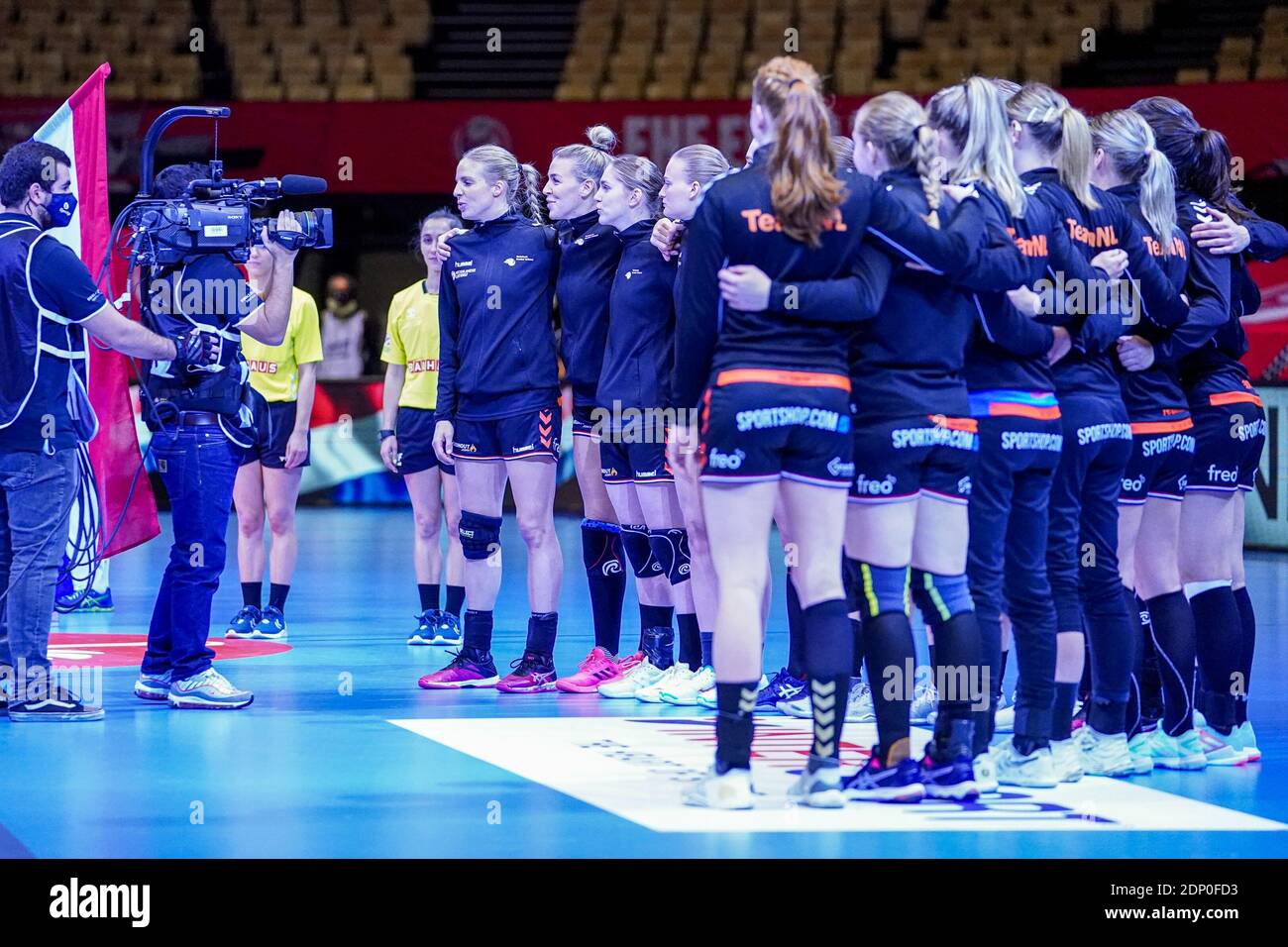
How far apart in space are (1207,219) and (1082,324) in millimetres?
704

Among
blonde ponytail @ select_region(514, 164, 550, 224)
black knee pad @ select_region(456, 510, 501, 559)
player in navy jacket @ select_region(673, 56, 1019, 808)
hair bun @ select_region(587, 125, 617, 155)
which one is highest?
hair bun @ select_region(587, 125, 617, 155)

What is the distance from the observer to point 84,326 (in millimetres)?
5551

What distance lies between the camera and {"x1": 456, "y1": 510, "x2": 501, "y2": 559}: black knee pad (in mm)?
6453

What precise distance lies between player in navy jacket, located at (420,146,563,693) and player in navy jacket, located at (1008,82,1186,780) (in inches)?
84.4

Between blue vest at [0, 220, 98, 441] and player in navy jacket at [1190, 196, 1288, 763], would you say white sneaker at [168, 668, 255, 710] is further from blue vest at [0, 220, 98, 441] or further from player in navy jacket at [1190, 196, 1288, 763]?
player in navy jacket at [1190, 196, 1288, 763]

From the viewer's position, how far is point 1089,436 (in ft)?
15.4

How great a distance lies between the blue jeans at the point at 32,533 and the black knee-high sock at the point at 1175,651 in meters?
3.36

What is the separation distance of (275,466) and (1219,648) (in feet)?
14.6

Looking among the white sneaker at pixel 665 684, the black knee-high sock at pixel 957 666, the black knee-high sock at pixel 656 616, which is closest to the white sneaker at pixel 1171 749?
the black knee-high sock at pixel 957 666

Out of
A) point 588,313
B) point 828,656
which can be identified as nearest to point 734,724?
point 828,656

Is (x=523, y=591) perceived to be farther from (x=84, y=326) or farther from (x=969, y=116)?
(x=969, y=116)

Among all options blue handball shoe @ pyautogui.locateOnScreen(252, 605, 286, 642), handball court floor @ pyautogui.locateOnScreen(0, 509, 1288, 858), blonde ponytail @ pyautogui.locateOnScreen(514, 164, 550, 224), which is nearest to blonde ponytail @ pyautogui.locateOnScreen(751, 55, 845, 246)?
handball court floor @ pyautogui.locateOnScreen(0, 509, 1288, 858)

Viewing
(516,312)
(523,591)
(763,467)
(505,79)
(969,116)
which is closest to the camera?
(763,467)
